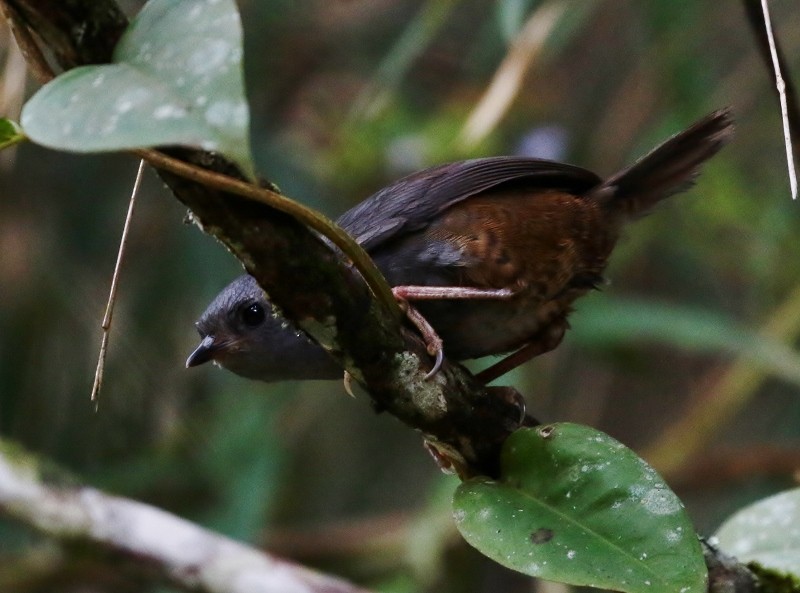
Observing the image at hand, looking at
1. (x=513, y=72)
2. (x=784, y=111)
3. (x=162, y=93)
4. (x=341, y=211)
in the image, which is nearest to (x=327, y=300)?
(x=162, y=93)

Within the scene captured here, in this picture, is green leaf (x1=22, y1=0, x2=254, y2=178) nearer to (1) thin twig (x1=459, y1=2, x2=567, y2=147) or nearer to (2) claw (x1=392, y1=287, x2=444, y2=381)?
(2) claw (x1=392, y1=287, x2=444, y2=381)

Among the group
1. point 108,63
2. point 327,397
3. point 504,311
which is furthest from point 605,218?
point 327,397

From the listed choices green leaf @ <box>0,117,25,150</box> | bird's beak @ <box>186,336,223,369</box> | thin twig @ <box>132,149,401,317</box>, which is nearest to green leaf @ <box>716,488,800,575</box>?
thin twig @ <box>132,149,401,317</box>

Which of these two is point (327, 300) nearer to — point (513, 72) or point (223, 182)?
point (223, 182)

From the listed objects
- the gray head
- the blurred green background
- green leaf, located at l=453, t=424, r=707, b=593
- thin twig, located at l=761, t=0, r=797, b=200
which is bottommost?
the blurred green background

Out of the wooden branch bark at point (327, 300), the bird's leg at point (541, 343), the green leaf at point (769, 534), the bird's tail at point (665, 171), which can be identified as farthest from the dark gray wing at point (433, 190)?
the green leaf at point (769, 534)

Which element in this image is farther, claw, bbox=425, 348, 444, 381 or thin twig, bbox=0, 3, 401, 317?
claw, bbox=425, 348, 444, 381

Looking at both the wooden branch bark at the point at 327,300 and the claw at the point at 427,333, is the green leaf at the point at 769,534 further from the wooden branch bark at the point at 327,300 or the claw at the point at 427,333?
the claw at the point at 427,333

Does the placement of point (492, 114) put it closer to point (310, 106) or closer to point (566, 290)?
point (566, 290)
